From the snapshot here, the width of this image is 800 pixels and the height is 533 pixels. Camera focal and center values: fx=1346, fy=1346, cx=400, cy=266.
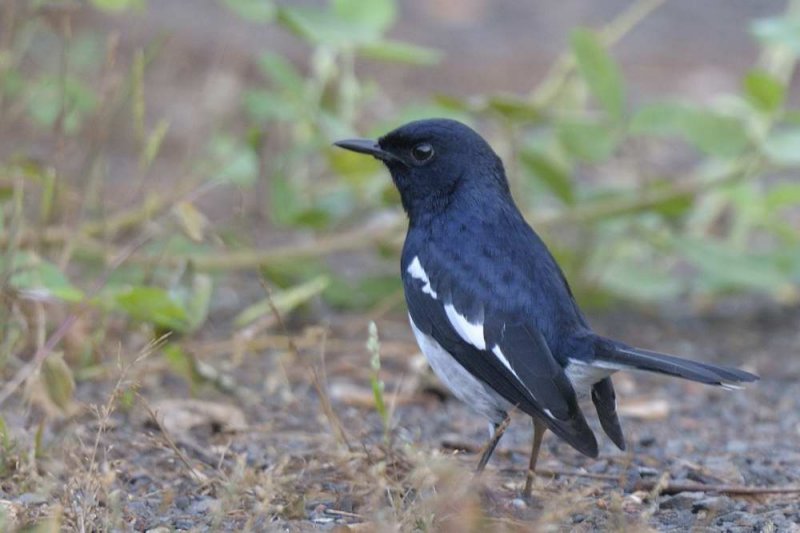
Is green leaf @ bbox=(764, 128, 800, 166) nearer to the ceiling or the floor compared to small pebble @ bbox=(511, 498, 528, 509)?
nearer to the ceiling

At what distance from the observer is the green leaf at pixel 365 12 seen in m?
5.60

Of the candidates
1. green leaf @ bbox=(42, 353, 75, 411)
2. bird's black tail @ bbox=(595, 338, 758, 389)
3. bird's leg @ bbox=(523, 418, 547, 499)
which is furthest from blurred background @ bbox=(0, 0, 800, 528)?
bird's black tail @ bbox=(595, 338, 758, 389)

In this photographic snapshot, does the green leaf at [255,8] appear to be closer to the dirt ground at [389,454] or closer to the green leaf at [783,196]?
the dirt ground at [389,454]

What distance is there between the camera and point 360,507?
11.6ft

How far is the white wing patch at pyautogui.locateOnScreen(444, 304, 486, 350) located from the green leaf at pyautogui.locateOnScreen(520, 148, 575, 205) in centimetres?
189

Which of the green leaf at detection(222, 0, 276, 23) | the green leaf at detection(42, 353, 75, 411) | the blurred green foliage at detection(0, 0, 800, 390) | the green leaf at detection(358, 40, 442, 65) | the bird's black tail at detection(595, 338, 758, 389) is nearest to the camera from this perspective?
the bird's black tail at detection(595, 338, 758, 389)

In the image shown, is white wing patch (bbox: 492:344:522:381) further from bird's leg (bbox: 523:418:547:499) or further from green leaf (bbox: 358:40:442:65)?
green leaf (bbox: 358:40:442:65)

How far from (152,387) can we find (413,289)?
1422 millimetres

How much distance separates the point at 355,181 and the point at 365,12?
721 millimetres

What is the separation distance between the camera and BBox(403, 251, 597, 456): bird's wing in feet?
11.6

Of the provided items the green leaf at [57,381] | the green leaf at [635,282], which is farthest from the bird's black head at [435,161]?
the green leaf at [635,282]

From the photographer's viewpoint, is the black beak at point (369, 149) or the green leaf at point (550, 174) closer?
the black beak at point (369, 149)

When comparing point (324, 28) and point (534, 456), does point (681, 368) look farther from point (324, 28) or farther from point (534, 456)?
point (324, 28)

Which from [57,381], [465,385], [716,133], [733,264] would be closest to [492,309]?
[465,385]
